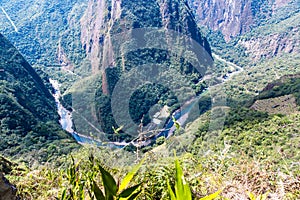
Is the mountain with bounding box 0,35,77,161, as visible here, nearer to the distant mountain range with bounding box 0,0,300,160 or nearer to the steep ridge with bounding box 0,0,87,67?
the distant mountain range with bounding box 0,0,300,160

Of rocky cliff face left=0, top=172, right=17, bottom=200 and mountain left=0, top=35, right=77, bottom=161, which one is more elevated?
rocky cliff face left=0, top=172, right=17, bottom=200

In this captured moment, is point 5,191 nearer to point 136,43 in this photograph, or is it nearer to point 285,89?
point 285,89

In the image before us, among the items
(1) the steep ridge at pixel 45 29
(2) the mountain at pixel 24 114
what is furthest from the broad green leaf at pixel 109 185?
(1) the steep ridge at pixel 45 29

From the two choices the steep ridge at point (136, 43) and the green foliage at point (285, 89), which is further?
the steep ridge at point (136, 43)

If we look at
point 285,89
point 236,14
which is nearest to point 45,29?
point 236,14

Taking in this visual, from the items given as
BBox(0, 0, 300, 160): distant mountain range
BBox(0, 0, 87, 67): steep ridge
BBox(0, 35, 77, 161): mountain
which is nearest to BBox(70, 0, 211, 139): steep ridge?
BBox(0, 0, 300, 160): distant mountain range

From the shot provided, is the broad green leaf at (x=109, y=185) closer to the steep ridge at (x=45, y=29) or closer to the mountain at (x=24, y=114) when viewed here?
the mountain at (x=24, y=114)

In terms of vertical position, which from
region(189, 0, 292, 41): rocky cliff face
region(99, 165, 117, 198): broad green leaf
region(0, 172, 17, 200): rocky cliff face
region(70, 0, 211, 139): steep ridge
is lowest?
region(189, 0, 292, 41): rocky cliff face
